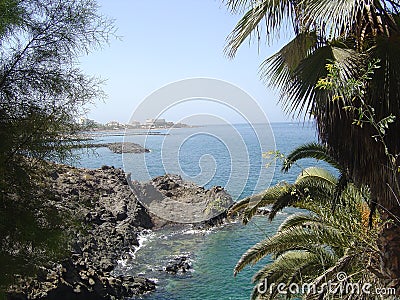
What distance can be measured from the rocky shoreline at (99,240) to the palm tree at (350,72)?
104 cm

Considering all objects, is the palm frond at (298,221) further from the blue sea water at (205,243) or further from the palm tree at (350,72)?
the blue sea water at (205,243)

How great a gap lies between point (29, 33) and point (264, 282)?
438 centimetres

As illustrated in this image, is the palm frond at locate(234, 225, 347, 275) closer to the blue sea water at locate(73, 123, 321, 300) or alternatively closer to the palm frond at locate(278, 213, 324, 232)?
the palm frond at locate(278, 213, 324, 232)

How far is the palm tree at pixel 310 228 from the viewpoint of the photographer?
14.1 feet

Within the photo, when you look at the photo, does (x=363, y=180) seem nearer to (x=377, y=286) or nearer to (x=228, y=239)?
(x=377, y=286)

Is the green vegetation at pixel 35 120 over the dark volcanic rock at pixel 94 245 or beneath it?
over

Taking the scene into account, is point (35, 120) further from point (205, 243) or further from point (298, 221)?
point (205, 243)

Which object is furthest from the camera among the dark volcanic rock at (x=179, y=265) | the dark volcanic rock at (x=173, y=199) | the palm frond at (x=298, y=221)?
the dark volcanic rock at (x=173, y=199)

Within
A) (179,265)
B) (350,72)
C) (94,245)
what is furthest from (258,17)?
(94,245)

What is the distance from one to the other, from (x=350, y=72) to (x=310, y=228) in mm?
3090

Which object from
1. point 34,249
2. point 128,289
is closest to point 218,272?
point 128,289

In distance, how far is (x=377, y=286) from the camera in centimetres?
351

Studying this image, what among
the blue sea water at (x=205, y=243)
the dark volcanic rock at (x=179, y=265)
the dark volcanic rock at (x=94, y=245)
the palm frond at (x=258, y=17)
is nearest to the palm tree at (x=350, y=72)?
the palm frond at (x=258, y=17)

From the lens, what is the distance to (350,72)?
2.60 m
